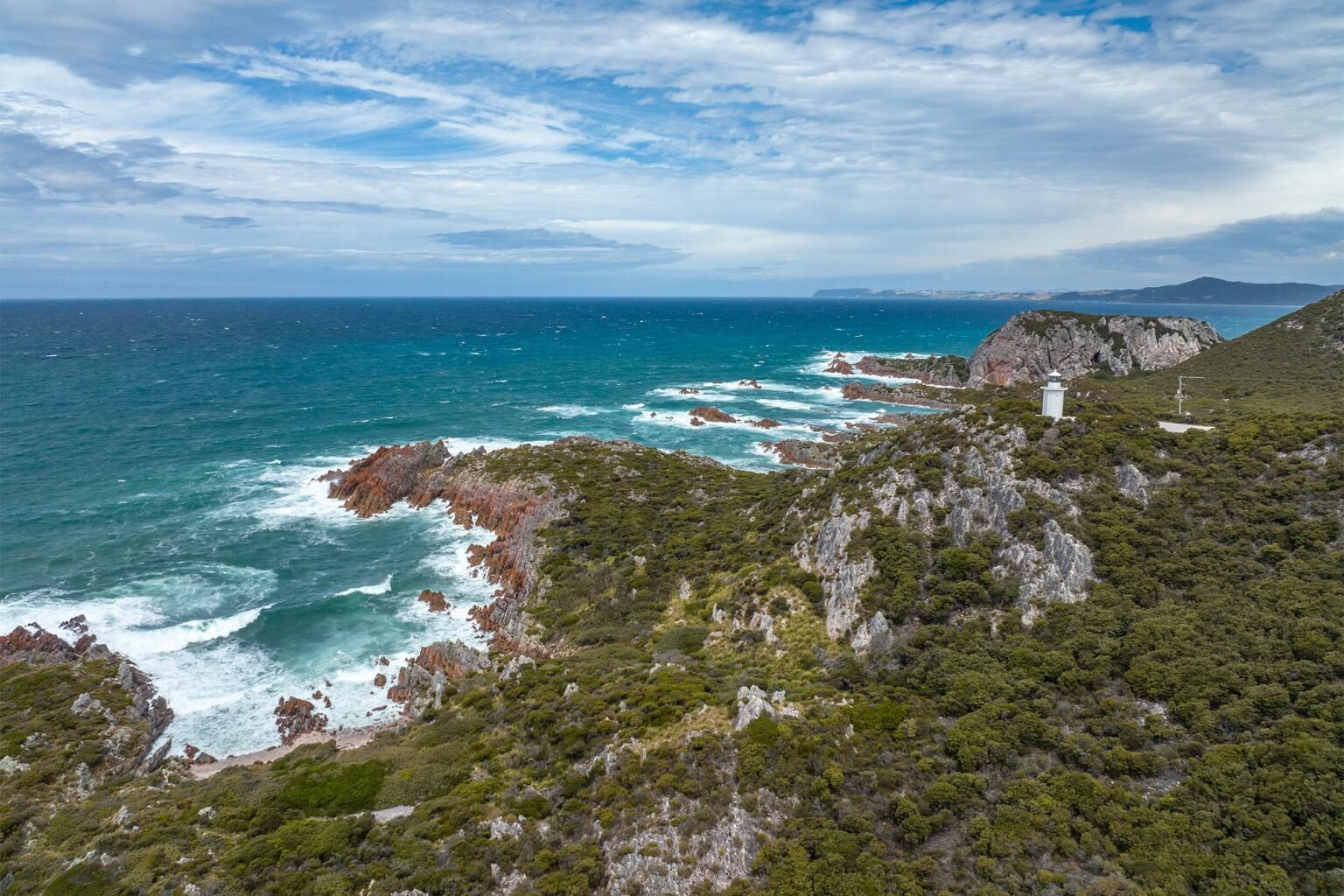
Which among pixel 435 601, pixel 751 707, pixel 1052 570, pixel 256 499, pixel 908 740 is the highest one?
pixel 1052 570

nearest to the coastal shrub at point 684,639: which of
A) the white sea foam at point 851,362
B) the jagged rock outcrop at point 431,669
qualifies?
the jagged rock outcrop at point 431,669

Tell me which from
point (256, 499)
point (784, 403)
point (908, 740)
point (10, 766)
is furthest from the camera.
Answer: point (784, 403)

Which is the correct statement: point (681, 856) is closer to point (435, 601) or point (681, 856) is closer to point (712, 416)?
point (435, 601)

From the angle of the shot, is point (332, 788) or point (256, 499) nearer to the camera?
point (332, 788)

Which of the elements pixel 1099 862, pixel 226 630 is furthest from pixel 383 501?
pixel 1099 862

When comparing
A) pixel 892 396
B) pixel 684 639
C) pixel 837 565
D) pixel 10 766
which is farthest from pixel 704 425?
pixel 10 766

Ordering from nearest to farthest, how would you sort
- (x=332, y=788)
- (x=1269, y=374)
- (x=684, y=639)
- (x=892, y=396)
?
(x=332, y=788) → (x=684, y=639) → (x=1269, y=374) → (x=892, y=396)

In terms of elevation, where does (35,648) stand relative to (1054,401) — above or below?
below

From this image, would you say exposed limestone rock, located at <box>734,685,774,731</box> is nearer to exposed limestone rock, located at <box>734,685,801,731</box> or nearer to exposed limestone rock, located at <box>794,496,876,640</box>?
exposed limestone rock, located at <box>734,685,801,731</box>

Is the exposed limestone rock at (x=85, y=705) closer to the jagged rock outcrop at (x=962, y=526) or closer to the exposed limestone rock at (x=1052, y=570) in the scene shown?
the jagged rock outcrop at (x=962, y=526)
